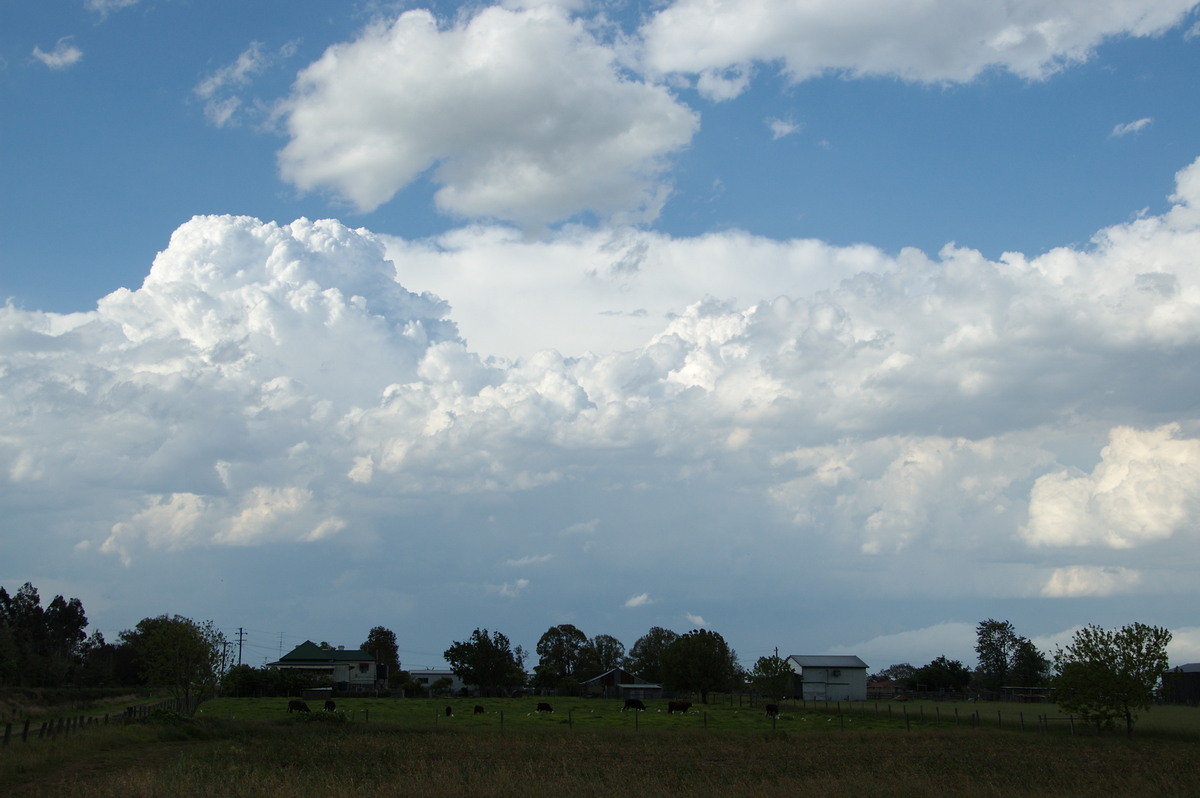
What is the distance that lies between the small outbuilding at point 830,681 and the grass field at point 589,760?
2231 inches

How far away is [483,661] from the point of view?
125 m

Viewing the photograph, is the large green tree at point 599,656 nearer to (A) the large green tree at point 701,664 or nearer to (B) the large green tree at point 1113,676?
(A) the large green tree at point 701,664

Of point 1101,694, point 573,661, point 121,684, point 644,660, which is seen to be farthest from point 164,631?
point 644,660

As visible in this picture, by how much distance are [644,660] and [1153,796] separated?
14461 centimetres

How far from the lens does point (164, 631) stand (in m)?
60.1

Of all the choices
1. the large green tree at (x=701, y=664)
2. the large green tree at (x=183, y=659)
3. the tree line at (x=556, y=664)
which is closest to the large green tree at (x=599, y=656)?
the tree line at (x=556, y=664)

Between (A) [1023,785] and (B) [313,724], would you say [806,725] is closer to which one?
(B) [313,724]

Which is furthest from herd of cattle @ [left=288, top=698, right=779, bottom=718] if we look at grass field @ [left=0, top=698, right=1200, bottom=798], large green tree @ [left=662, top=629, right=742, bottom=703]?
large green tree @ [left=662, top=629, right=742, bottom=703]

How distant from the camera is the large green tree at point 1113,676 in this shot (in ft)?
170

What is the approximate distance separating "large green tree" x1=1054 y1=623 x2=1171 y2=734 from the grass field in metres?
1.79

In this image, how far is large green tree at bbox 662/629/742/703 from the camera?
106 m

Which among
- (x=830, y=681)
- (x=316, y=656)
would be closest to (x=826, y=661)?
(x=830, y=681)

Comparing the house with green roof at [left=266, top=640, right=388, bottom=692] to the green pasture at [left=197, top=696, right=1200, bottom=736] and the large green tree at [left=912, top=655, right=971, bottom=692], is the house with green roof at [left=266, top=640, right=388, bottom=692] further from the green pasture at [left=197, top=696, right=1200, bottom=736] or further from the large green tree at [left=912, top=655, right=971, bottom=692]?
the large green tree at [left=912, top=655, right=971, bottom=692]

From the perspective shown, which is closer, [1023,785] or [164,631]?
[1023,785]
